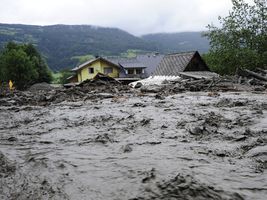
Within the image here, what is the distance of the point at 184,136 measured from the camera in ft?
13.2

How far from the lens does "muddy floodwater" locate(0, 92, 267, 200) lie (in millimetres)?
2254

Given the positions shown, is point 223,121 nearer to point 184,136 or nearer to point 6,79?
point 184,136

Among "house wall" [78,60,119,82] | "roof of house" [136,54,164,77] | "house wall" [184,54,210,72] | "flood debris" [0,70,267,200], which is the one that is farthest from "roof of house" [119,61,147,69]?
"flood debris" [0,70,267,200]

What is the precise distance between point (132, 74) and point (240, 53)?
1015 inches

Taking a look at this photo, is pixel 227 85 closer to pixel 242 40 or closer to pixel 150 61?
pixel 242 40

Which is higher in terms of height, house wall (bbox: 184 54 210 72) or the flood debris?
house wall (bbox: 184 54 210 72)

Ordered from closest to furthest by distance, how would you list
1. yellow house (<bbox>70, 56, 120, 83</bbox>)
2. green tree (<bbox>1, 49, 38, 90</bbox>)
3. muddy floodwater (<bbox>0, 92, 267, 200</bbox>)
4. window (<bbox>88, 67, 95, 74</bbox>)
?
1. muddy floodwater (<bbox>0, 92, 267, 200</bbox>)
2. green tree (<bbox>1, 49, 38, 90</bbox>)
3. yellow house (<bbox>70, 56, 120, 83</bbox>)
4. window (<bbox>88, 67, 95, 74</bbox>)

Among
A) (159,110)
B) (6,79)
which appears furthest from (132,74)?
(159,110)

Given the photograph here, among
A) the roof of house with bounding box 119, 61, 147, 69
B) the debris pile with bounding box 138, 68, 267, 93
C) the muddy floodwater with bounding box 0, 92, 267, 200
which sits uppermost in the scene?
the roof of house with bounding box 119, 61, 147, 69

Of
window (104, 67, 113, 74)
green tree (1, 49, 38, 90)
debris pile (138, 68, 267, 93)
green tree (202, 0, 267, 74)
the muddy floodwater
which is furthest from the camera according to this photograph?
window (104, 67, 113, 74)

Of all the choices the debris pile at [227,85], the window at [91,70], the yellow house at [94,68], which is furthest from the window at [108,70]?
the debris pile at [227,85]

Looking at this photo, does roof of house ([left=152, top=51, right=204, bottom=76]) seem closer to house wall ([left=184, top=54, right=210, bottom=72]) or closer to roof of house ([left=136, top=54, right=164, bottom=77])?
house wall ([left=184, top=54, right=210, bottom=72])

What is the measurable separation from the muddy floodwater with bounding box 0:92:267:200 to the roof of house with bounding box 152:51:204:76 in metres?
16.8

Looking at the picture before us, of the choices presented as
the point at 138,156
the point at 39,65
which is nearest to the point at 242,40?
the point at 138,156
